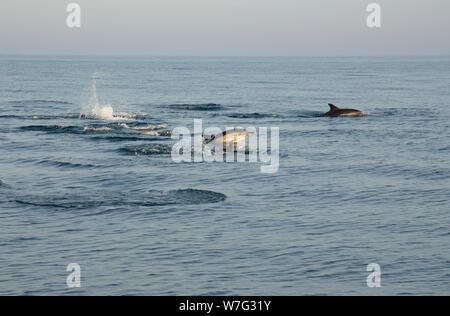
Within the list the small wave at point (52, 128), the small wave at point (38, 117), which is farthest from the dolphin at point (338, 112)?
the small wave at point (38, 117)

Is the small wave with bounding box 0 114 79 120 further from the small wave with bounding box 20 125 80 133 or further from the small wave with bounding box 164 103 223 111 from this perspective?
the small wave with bounding box 164 103 223 111

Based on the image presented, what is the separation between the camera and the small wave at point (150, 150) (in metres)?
31.7

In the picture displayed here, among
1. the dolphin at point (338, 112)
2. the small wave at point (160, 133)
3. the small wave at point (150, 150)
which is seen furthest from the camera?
the dolphin at point (338, 112)

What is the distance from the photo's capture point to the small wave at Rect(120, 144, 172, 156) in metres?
31.7

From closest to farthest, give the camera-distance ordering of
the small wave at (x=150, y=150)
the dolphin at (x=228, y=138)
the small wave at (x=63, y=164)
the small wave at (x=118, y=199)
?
the small wave at (x=118, y=199)
the small wave at (x=63, y=164)
the small wave at (x=150, y=150)
the dolphin at (x=228, y=138)

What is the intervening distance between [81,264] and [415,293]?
7641 mm

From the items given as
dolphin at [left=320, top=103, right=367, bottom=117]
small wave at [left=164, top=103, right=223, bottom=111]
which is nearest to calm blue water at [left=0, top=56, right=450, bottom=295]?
dolphin at [left=320, top=103, right=367, bottom=117]

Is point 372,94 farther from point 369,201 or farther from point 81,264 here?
point 81,264

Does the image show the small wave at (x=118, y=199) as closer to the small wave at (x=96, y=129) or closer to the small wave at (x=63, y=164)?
the small wave at (x=63, y=164)

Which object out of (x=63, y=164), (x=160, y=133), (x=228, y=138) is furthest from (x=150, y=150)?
(x=160, y=133)

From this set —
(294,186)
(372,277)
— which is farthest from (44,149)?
(372,277)

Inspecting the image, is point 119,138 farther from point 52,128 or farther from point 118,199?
point 118,199

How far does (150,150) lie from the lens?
32406mm

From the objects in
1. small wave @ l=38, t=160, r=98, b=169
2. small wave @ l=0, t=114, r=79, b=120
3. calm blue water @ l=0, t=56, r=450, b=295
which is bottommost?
calm blue water @ l=0, t=56, r=450, b=295
